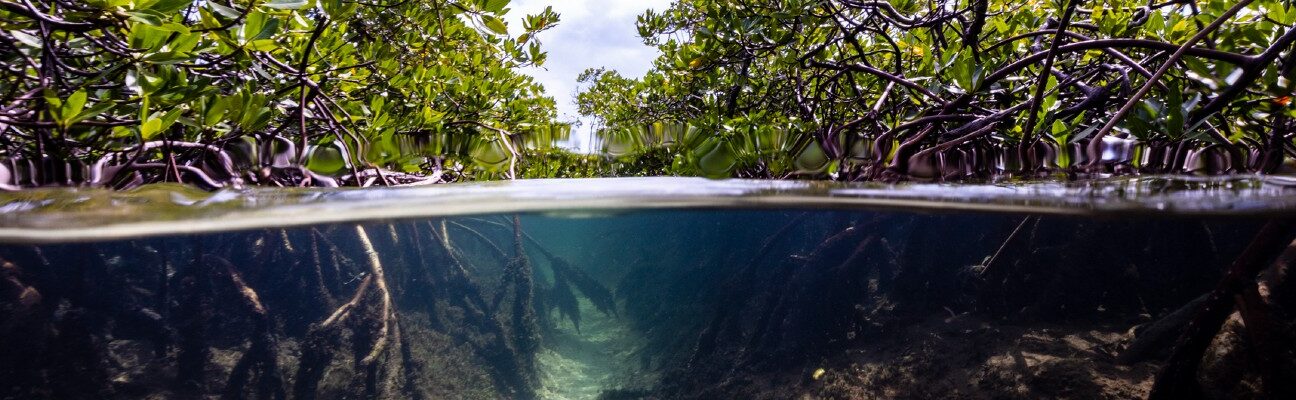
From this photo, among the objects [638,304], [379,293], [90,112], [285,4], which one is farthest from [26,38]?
[638,304]

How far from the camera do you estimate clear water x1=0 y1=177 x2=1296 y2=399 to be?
11.2 feet

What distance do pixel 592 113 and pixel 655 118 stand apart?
237cm

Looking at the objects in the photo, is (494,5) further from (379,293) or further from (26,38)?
(379,293)

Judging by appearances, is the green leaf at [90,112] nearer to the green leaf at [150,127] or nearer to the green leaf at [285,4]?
the green leaf at [150,127]

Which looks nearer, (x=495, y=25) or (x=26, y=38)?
(x=26, y=38)

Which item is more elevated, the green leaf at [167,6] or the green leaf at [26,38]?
the green leaf at [167,6]

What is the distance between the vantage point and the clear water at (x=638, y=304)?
3.42 m

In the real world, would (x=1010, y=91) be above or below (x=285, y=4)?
below

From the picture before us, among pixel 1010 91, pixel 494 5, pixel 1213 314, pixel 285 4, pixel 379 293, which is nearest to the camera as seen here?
pixel 285 4

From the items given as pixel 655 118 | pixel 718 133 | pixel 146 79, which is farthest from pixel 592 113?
pixel 146 79

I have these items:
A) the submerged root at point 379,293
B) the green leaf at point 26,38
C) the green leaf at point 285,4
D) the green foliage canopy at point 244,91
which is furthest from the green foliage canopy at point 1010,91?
the green leaf at point 26,38

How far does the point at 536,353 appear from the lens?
5.29m

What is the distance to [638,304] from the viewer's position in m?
5.90

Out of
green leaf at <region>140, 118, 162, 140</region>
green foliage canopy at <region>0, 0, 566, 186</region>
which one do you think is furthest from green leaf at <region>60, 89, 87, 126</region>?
green leaf at <region>140, 118, 162, 140</region>
